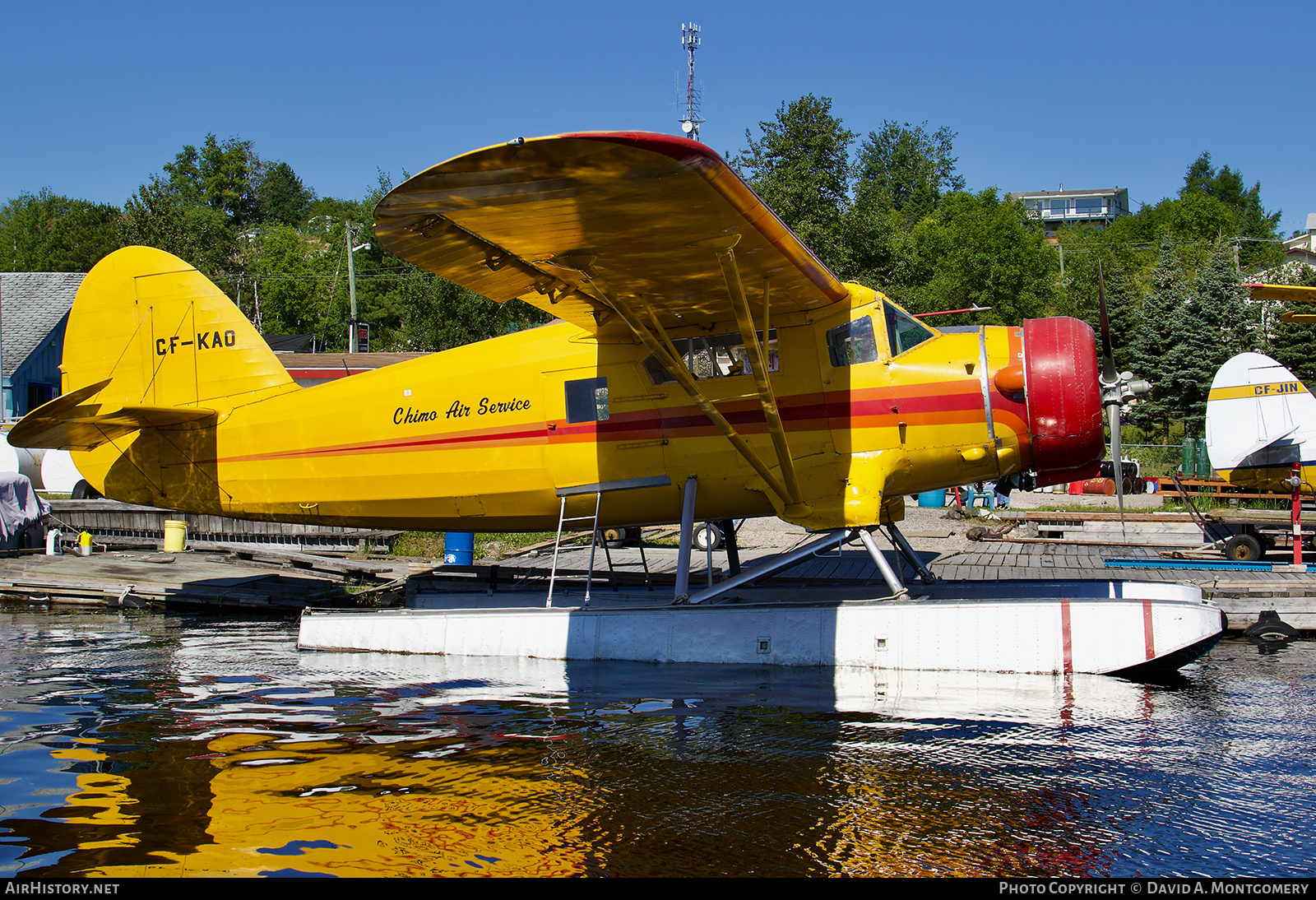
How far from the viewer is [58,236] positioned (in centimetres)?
6575

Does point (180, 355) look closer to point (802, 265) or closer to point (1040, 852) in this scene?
point (802, 265)

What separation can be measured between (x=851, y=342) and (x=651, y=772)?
14.8 ft

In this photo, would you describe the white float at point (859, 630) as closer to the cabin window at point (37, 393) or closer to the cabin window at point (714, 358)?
the cabin window at point (714, 358)

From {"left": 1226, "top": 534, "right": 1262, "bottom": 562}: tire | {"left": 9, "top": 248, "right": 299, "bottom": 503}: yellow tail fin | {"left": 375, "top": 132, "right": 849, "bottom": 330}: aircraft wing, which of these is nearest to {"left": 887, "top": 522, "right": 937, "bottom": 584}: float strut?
{"left": 375, "top": 132, "right": 849, "bottom": 330}: aircraft wing

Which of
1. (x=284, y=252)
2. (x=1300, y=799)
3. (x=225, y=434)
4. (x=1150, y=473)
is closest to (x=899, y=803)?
(x=1300, y=799)

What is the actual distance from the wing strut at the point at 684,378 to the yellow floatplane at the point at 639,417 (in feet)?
0.09

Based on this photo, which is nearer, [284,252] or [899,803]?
[899,803]

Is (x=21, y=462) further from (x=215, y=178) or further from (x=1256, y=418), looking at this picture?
(x=215, y=178)

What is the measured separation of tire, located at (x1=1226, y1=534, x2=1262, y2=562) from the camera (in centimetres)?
1342

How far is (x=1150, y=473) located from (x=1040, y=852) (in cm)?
2762

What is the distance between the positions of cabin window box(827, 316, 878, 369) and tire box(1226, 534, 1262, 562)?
8.43m

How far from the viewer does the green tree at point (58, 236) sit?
64438 millimetres

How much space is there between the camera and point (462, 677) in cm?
788

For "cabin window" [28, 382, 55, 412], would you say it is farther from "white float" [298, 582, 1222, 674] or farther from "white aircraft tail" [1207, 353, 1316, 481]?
"white aircraft tail" [1207, 353, 1316, 481]
